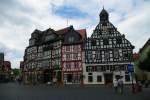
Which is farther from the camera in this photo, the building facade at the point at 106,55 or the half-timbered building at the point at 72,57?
the half-timbered building at the point at 72,57

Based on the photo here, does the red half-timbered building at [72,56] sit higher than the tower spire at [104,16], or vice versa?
the tower spire at [104,16]

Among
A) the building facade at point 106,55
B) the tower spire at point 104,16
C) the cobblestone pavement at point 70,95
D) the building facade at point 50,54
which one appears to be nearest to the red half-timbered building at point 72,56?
the building facade at point 50,54

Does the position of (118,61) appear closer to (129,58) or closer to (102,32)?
(129,58)

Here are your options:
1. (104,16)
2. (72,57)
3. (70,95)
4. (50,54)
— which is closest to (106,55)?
(72,57)

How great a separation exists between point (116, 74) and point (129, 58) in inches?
202

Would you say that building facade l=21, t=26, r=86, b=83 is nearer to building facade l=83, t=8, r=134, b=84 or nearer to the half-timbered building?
the half-timbered building

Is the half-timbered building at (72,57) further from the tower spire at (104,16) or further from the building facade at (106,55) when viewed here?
the tower spire at (104,16)

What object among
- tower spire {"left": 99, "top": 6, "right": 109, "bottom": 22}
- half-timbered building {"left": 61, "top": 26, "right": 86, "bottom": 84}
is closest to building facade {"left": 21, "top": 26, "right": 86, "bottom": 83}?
half-timbered building {"left": 61, "top": 26, "right": 86, "bottom": 84}

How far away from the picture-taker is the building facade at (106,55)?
66.7 m

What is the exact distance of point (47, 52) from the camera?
80312 mm

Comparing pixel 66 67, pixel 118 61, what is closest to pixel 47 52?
pixel 66 67

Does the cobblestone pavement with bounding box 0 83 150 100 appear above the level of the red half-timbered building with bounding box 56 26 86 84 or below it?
below

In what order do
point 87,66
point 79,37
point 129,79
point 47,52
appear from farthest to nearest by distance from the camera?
point 47,52, point 79,37, point 87,66, point 129,79

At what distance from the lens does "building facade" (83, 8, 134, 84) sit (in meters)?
66.7
